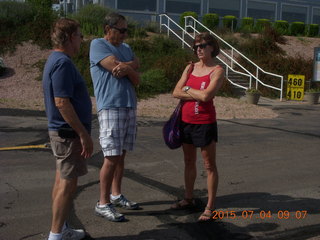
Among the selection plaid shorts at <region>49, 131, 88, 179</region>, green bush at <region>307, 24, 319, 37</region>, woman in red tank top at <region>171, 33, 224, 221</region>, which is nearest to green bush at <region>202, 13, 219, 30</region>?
green bush at <region>307, 24, 319, 37</region>

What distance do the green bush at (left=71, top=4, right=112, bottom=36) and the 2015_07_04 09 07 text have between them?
16433mm

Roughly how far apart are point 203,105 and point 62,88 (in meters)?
1.51

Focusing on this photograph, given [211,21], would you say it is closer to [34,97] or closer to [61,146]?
[34,97]

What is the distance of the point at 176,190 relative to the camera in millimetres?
5090

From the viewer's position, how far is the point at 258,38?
2311cm

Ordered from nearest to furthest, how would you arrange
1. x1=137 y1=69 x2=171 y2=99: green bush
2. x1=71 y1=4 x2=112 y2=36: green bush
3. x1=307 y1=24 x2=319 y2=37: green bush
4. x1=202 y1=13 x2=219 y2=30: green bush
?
x1=137 y1=69 x2=171 y2=99: green bush → x1=71 y1=4 x2=112 y2=36: green bush → x1=202 y1=13 x2=219 y2=30: green bush → x1=307 y1=24 x2=319 y2=37: green bush

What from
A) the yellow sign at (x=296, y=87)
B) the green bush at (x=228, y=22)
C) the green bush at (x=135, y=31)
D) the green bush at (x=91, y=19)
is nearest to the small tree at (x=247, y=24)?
the green bush at (x=228, y=22)

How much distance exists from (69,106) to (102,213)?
1.37 m

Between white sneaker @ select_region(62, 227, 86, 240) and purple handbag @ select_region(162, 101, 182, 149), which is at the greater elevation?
purple handbag @ select_region(162, 101, 182, 149)

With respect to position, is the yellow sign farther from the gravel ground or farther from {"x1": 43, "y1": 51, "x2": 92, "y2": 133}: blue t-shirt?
{"x1": 43, "y1": 51, "x2": 92, "y2": 133}: blue t-shirt

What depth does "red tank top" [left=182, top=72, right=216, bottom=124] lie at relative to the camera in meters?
4.09

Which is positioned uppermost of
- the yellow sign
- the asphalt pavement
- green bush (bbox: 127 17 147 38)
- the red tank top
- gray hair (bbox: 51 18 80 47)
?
green bush (bbox: 127 17 147 38)

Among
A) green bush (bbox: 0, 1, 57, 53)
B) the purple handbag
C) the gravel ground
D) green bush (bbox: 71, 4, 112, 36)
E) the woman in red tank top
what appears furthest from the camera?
green bush (bbox: 71, 4, 112, 36)

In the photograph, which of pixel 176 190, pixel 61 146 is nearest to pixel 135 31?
pixel 176 190
